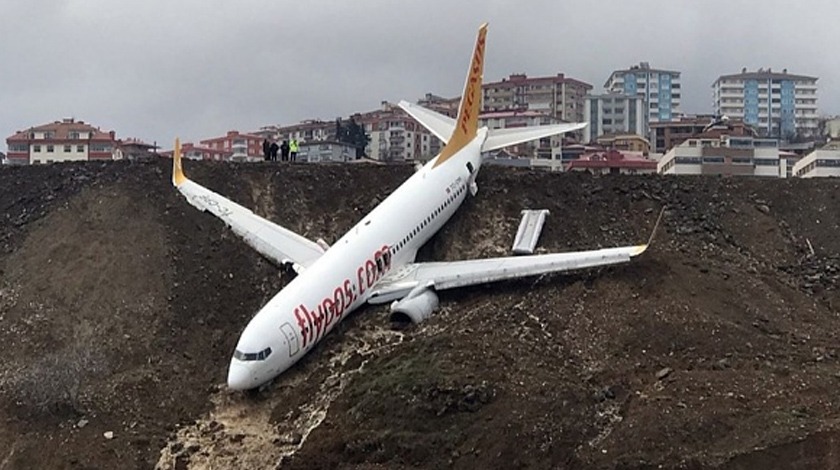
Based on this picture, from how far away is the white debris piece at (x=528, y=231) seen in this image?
41.2 meters

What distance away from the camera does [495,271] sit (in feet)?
119

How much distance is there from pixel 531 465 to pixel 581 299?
11795 mm

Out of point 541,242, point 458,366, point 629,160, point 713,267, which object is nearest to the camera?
point 458,366

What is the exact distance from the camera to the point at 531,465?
23.7 meters

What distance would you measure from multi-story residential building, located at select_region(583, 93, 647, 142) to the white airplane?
432ft

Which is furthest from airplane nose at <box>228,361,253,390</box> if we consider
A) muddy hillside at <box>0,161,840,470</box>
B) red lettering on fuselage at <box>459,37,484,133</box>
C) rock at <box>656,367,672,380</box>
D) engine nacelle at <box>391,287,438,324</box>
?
red lettering on fuselage at <box>459,37,484,133</box>

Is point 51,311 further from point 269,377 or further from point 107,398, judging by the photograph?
point 269,377

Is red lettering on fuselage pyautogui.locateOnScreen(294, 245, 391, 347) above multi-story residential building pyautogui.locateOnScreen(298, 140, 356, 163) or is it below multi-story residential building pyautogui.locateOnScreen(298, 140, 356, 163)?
below

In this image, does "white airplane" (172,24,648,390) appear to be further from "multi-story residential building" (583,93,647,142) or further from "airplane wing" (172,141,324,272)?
"multi-story residential building" (583,93,647,142)

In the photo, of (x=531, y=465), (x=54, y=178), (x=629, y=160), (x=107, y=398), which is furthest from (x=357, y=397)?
(x=629, y=160)

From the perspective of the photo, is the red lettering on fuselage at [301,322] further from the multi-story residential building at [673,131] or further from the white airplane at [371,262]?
the multi-story residential building at [673,131]

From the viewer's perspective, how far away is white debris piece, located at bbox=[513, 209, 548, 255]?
41219mm

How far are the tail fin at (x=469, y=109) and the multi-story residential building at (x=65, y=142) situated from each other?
2283 inches

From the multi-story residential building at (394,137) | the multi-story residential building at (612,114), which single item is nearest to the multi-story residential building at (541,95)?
the multi-story residential building at (612,114)
